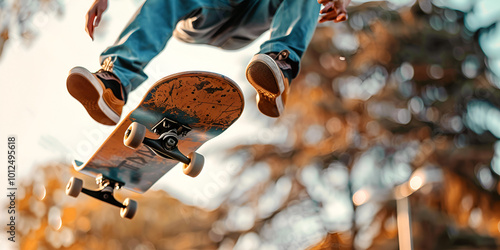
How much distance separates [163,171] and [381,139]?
8.68m

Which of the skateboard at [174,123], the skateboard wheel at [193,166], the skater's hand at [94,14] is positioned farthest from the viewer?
the skateboard wheel at [193,166]

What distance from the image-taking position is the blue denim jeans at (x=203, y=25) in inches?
122

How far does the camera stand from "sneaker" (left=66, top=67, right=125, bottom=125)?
2.85 meters

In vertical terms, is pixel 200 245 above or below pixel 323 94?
below

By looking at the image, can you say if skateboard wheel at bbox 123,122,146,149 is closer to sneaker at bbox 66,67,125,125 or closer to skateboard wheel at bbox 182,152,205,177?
sneaker at bbox 66,67,125,125

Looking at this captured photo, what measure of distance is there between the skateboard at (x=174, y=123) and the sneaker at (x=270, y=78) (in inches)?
4.5

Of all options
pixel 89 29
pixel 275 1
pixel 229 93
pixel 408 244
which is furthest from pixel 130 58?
pixel 408 244

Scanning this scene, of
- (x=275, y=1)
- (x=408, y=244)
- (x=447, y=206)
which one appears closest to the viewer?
(x=275, y=1)

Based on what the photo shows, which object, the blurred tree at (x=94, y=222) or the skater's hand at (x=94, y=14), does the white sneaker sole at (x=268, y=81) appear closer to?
the skater's hand at (x=94, y=14)

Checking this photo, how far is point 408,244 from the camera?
515 centimetres

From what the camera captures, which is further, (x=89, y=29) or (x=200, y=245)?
(x=200, y=245)

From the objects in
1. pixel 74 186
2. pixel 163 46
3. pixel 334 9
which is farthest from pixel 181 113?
pixel 74 186

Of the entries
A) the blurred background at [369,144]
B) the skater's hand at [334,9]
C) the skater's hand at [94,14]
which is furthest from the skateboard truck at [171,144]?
the blurred background at [369,144]

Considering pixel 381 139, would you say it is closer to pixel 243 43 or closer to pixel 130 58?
pixel 243 43
